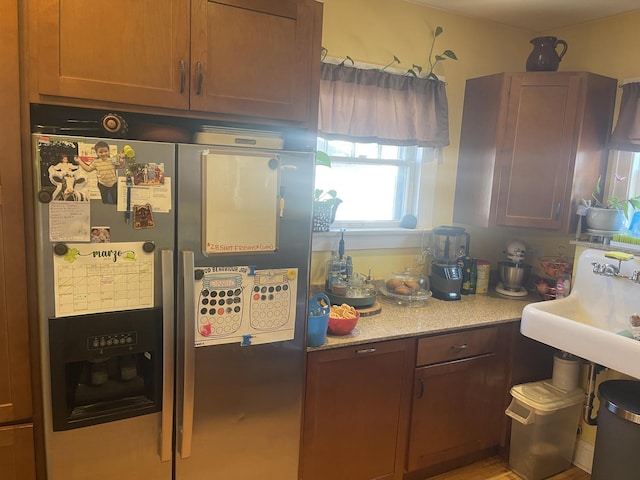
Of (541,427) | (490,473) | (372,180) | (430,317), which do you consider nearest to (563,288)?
(541,427)

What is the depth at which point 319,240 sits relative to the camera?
2.61m

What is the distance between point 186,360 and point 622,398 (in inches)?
76.9

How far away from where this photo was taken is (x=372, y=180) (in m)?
2.86

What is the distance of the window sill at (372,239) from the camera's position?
2625 millimetres

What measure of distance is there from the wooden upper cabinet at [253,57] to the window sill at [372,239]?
3.00 ft

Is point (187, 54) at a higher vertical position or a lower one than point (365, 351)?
higher

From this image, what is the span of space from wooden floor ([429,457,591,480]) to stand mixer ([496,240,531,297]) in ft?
3.16

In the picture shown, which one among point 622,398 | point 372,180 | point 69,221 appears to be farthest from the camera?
point 372,180

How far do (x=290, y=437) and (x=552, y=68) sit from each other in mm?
2391

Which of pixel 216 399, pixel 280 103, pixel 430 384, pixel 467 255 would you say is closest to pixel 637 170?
pixel 467 255

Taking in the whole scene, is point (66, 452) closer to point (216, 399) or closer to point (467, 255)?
point (216, 399)

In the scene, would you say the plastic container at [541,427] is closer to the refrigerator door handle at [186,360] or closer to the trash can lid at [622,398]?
the trash can lid at [622,398]

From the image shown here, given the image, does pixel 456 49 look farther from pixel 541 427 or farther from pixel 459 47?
pixel 541 427

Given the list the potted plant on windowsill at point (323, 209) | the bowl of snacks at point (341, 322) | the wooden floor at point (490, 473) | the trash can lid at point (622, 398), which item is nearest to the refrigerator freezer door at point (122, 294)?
the bowl of snacks at point (341, 322)
